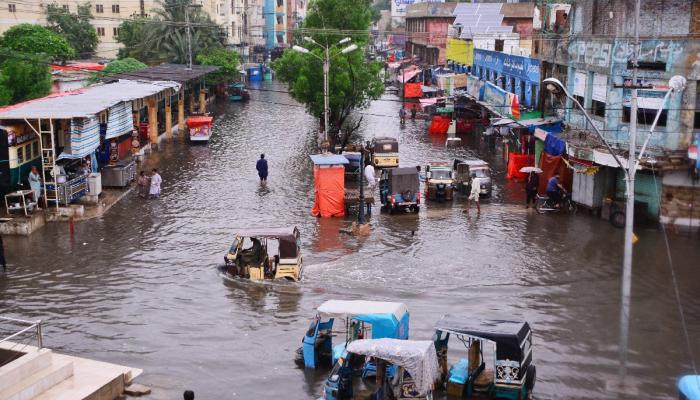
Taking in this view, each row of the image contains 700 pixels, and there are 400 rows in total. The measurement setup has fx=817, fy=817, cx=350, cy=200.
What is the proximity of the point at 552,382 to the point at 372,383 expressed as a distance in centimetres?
323

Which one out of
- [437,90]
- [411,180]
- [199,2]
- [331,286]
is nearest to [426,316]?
[331,286]

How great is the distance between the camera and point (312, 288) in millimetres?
20125

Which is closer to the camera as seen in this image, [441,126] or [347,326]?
[347,326]

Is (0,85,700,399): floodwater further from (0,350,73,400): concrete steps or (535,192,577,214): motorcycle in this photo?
(0,350,73,400): concrete steps

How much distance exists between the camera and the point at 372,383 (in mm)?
14578

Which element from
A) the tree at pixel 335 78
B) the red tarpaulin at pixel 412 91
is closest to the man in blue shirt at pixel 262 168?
the tree at pixel 335 78

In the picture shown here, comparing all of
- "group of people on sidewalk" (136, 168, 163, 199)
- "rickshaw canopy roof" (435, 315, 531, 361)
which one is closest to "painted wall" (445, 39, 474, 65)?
"group of people on sidewalk" (136, 168, 163, 199)

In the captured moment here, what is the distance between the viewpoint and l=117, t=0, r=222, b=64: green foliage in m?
72.2

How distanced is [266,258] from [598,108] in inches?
580

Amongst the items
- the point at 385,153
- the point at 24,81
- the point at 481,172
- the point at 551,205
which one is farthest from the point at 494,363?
the point at 24,81

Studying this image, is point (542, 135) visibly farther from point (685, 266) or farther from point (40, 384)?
point (40, 384)

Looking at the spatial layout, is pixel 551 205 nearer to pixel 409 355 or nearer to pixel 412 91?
pixel 409 355

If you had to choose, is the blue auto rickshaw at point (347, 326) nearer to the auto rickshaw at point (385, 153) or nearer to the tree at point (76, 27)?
the auto rickshaw at point (385, 153)

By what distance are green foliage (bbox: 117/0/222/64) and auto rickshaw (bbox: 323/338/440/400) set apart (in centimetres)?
6014
